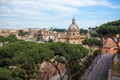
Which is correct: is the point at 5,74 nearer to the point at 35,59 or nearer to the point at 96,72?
the point at 35,59

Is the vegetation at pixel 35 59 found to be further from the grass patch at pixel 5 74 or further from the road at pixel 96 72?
the road at pixel 96 72

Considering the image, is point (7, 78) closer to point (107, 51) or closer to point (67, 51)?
point (67, 51)

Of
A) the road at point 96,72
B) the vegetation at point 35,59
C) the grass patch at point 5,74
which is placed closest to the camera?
the vegetation at point 35,59

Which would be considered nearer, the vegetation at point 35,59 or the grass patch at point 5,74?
the vegetation at point 35,59

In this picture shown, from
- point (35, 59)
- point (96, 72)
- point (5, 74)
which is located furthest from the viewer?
point (96, 72)

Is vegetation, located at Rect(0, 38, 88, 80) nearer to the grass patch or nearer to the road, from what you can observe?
the grass patch

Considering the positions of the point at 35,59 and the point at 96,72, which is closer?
the point at 35,59

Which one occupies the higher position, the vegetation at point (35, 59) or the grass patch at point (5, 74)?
the vegetation at point (35, 59)

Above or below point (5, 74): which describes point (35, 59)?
above

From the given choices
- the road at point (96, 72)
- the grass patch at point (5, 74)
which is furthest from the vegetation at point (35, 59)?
the road at point (96, 72)

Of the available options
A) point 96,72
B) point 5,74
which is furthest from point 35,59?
point 96,72

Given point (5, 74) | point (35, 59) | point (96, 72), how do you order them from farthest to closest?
point (96, 72) → point (5, 74) → point (35, 59)

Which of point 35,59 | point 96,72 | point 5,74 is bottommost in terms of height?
point 96,72

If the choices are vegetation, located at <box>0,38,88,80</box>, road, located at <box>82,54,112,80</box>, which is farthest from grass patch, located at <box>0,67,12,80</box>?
road, located at <box>82,54,112,80</box>
